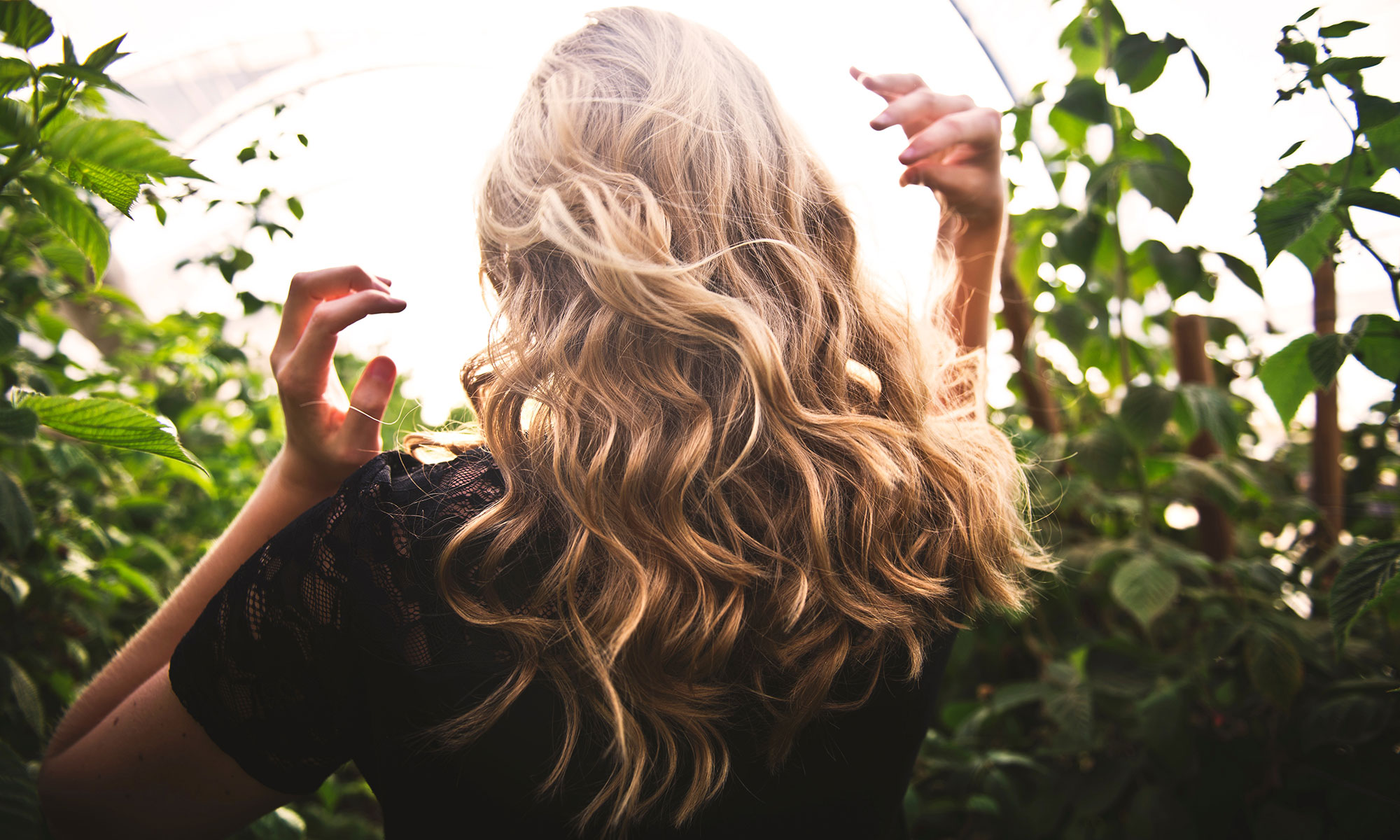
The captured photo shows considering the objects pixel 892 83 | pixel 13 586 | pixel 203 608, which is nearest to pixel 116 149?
pixel 203 608

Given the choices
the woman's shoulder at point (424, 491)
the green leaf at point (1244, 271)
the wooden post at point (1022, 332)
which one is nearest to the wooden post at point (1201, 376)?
the wooden post at point (1022, 332)

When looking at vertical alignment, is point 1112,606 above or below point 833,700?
below

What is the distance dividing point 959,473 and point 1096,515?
1.18 meters

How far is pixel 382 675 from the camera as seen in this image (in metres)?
0.70

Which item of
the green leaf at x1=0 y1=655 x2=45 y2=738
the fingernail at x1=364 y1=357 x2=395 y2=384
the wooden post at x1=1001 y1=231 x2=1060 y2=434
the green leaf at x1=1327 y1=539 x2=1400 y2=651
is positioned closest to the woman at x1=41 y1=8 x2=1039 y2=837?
the fingernail at x1=364 y1=357 x2=395 y2=384

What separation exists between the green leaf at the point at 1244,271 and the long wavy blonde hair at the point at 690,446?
2.12ft

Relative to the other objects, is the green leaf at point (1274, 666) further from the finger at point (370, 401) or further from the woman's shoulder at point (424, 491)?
the finger at point (370, 401)

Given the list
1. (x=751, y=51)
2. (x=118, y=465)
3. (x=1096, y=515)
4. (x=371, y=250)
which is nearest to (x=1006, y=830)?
(x=1096, y=515)

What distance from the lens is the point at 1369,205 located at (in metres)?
0.78

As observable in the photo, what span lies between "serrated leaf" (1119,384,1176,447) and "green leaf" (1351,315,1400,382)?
392 mm

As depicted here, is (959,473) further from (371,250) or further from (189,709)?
(371,250)

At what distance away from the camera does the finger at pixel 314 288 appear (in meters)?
0.86

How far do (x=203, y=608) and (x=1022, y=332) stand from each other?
1753mm

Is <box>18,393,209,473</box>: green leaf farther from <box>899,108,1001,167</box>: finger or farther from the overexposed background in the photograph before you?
<box>899,108,1001,167</box>: finger
